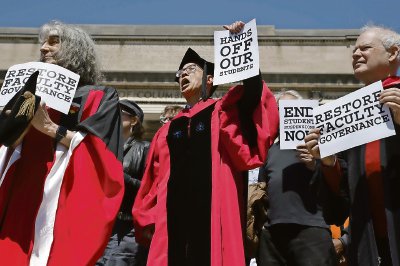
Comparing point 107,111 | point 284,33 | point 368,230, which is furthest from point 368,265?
point 284,33

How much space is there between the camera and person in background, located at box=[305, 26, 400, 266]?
105 inches

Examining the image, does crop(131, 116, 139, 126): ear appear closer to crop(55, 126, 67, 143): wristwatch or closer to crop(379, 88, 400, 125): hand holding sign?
crop(55, 126, 67, 143): wristwatch

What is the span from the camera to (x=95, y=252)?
276 centimetres

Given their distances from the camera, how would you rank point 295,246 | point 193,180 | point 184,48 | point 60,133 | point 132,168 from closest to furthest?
1. point 60,133
2. point 193,180
3. point 295,246
4. point 132,168
5. point 184,48

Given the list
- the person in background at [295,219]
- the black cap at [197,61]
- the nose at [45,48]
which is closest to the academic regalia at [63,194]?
the nose at [45,48]

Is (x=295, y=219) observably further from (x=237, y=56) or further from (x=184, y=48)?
(x=184, y=48)

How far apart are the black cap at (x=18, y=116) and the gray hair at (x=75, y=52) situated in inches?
21.8

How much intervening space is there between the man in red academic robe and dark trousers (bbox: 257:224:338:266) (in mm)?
1314

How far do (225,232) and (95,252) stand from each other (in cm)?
73

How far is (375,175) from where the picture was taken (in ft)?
9.38

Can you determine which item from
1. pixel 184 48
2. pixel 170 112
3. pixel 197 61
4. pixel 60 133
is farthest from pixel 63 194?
pixel 184 48

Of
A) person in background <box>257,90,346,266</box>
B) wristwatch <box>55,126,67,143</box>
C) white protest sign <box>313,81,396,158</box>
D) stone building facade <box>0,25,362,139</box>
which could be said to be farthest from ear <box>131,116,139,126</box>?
stone building facade <box>0,25,362,139</box>

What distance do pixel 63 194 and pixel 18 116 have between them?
1.58ft

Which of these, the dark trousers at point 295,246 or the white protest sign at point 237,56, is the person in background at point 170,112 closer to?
the dark trousers at point 295,246
